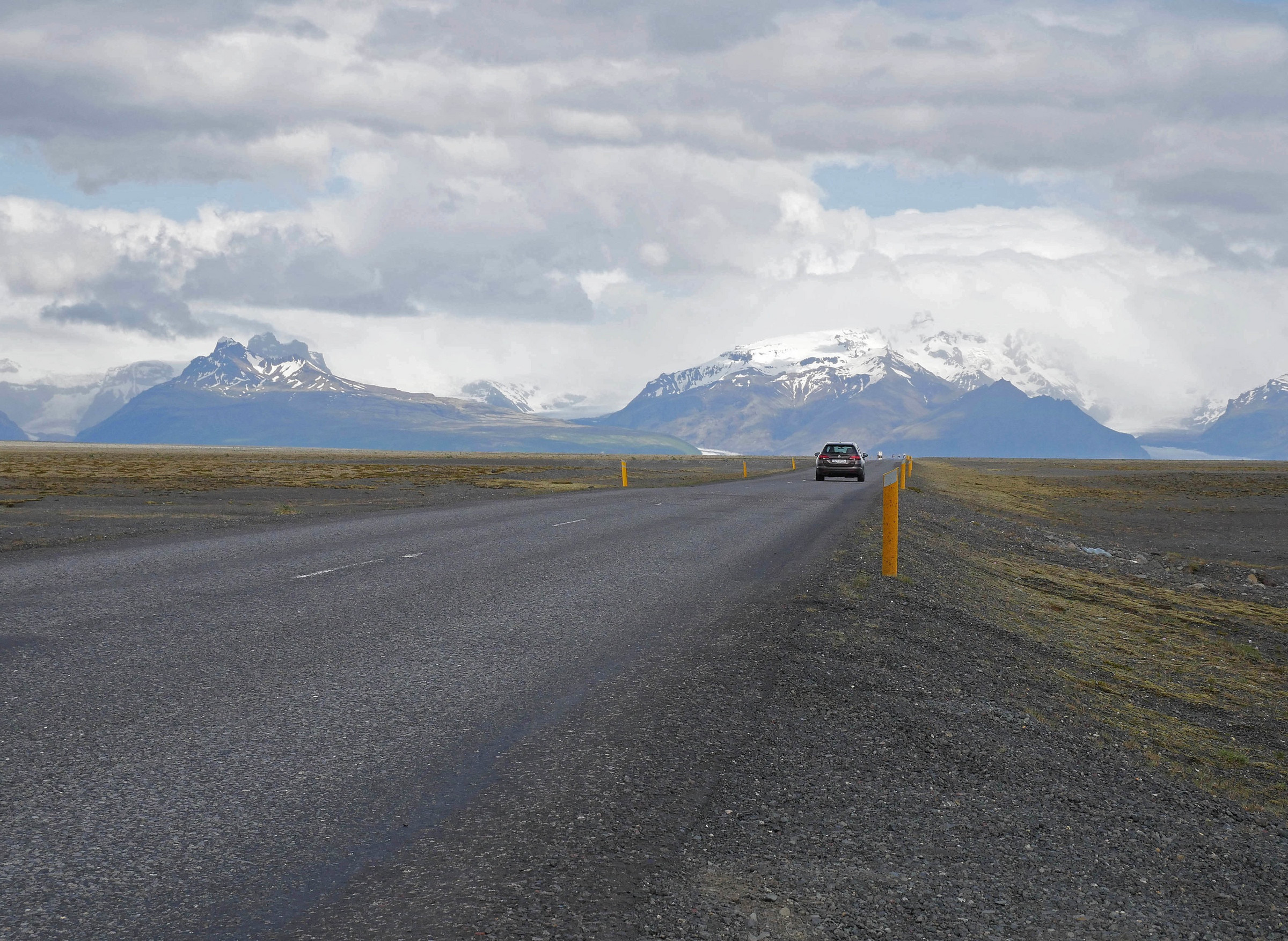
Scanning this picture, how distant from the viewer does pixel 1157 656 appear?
40.1 feet

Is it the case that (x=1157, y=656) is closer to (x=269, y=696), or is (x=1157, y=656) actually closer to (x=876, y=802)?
(x=876, y=802)

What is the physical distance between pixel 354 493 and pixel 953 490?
2816 cm

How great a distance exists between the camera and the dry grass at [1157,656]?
7543mm

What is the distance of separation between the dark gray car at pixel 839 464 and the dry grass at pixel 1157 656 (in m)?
25.7

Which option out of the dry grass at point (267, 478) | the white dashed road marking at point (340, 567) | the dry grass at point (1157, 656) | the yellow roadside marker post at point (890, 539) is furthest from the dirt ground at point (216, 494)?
the dry grass at point (1157, 656)

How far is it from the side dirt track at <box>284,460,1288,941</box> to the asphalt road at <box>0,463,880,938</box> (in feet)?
1.35

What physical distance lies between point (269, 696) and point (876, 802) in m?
4.19

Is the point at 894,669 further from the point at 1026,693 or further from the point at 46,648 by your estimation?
the point at 46,648

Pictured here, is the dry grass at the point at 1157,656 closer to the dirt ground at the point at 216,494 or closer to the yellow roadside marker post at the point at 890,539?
the yellow roadside marker post at the point at 890,539

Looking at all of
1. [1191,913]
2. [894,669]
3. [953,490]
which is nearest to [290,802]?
[1191,913]

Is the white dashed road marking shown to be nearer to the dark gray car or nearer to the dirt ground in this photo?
the dirt ground

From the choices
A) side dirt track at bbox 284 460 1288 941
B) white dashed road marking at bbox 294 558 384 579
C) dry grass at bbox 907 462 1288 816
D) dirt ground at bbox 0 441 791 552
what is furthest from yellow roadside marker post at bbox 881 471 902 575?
dirt ground at bbox 0 441 791 552

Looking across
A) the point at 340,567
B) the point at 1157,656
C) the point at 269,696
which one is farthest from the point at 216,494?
the point at 1157,656

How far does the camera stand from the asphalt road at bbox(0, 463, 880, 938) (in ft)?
14.0
